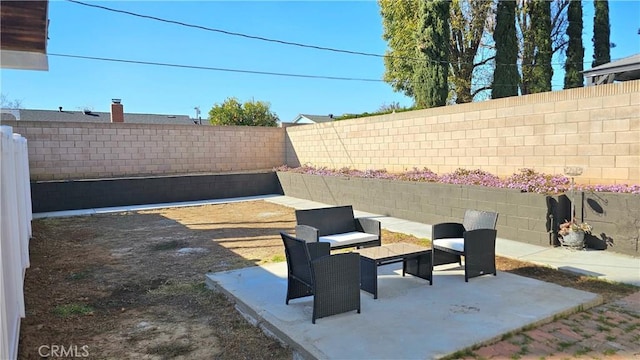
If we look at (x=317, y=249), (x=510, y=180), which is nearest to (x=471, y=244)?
(x=317, y=249)

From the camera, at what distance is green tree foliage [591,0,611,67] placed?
68.4ft

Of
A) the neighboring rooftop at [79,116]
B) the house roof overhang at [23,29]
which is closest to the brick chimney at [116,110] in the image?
the neighboring rooftop at [79,116]

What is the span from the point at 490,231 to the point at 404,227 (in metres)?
3.86

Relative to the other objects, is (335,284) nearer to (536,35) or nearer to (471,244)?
(471,244)

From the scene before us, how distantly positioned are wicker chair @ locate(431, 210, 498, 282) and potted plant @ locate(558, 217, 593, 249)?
76.6 inches

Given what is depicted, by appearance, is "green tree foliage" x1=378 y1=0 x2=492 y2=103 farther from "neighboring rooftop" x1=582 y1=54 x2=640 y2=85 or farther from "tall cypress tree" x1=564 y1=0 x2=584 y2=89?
"neighboring rooftop" x1=582 y1=54 x2=640 y2=85

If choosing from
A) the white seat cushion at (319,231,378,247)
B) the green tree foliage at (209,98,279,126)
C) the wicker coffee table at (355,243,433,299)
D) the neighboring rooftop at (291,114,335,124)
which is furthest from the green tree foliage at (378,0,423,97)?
the neighboring rooftop at (291,114,335,124)

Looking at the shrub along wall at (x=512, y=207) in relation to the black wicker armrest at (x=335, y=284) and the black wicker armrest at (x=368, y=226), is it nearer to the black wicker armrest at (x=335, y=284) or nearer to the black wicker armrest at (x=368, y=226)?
the black wicker armrest at (x=368, y=226)

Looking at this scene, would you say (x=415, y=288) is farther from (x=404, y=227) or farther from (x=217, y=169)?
(x=217, y=169)

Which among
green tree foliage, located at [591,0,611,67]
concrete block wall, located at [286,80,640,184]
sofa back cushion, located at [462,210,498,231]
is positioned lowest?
sofa back cushion, located at [462,210,498,231]

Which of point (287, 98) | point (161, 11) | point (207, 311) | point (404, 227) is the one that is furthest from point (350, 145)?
point (287, 98)

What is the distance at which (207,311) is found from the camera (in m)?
4.25

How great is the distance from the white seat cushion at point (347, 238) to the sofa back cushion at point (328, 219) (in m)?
0.12

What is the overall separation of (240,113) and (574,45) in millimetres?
19287
